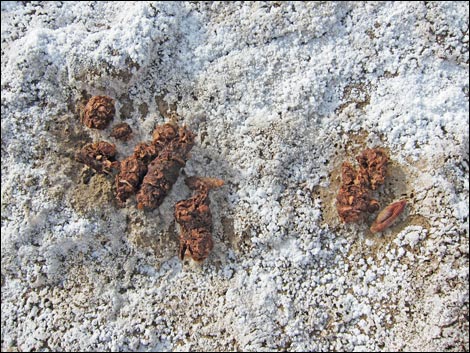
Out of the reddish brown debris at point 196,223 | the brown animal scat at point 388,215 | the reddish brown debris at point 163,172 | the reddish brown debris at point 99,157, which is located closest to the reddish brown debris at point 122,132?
the reddish brown debris at point 99,157

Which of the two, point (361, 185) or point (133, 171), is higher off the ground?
point (133, 171)

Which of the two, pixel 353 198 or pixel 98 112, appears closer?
pixel 353 198

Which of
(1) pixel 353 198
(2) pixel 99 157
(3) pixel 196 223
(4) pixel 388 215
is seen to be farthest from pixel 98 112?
(4) pixel 388 215

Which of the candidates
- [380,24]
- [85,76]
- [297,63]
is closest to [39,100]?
[85,76]

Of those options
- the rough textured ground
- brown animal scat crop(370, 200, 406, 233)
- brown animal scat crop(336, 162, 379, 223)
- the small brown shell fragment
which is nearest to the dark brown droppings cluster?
the rough textured ground

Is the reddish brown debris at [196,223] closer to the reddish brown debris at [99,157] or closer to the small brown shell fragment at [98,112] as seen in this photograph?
the reddish brown debris at [99,157]

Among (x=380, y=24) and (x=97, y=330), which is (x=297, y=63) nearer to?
(x=380, y=24)

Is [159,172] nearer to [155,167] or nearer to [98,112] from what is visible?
[155,167]
